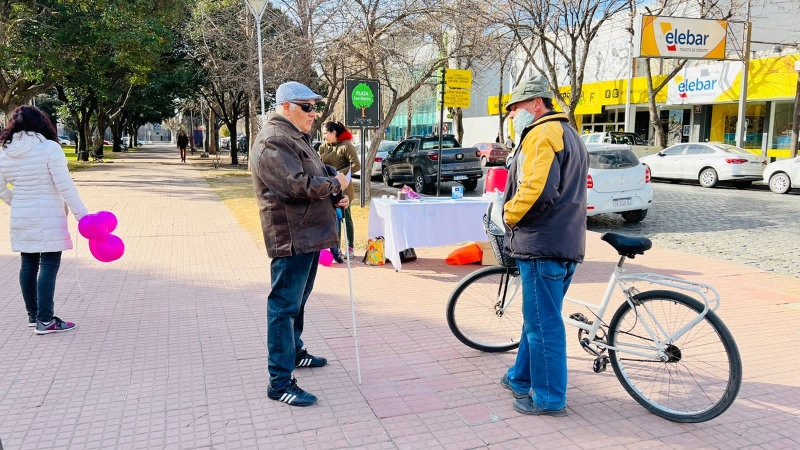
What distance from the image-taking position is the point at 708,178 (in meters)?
18.8

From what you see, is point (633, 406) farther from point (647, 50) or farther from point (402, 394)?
point (647, 50)

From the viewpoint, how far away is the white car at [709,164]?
18.0 metres

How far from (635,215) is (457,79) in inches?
197

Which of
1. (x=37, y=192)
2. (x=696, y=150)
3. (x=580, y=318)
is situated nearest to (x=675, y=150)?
(x=696, y=150)

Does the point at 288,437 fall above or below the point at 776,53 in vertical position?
below

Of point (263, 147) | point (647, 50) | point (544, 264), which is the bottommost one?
point (544, 264)

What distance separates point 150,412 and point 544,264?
2515 mm

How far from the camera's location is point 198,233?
1048 centimetres

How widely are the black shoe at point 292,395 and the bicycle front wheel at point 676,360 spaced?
192 centimetres

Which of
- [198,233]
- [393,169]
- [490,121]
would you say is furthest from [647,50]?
[490,121]

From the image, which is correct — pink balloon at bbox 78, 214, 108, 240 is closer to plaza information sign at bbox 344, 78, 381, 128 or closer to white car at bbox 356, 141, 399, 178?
plaza information sign at bbox 344, 78, 381, 128

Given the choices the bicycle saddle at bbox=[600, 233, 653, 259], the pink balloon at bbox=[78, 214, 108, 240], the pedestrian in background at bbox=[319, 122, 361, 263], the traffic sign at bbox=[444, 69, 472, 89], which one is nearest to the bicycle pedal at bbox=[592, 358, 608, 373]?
the bicycle saddle at bbox=[600, 233, 653, 259]

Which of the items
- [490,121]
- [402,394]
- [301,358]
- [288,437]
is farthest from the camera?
[490,121]

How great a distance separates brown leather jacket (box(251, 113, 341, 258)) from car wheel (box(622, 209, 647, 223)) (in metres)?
9.46
